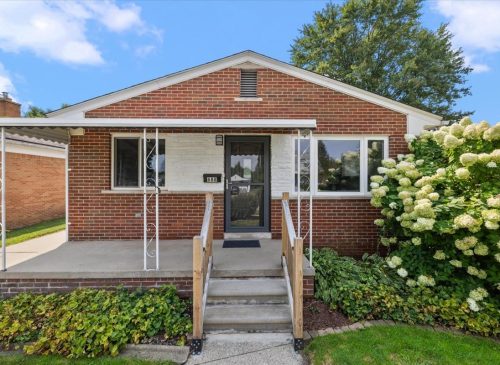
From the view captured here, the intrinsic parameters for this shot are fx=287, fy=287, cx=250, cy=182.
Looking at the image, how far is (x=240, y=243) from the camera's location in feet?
19.5

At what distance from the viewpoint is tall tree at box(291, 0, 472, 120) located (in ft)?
59.1

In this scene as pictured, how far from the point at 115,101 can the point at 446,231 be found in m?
6.62

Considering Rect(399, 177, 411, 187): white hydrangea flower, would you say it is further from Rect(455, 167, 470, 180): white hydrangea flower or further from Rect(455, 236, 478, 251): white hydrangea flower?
Rect(455, 236, 478, 251): white hydrangea flower

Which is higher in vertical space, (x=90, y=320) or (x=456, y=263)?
(x=456, y=263)

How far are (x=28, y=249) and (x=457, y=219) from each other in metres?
7.81

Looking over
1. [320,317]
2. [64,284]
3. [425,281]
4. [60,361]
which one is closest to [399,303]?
[425,281]

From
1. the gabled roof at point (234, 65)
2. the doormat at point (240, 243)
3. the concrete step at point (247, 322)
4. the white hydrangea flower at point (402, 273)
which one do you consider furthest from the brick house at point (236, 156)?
the concrete step at point (247, 322)

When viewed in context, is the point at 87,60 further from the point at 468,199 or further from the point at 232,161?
the point at 468,199

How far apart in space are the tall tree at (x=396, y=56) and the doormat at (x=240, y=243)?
15799 mm

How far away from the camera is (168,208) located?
6.27 meters

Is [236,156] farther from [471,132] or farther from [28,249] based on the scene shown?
[28,249]

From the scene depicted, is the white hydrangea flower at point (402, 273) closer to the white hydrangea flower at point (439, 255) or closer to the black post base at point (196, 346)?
the white hydrangea flower at point (439, 255)

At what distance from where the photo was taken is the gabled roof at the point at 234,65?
6.21m

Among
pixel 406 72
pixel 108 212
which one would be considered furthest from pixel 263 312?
pixel 406 72
